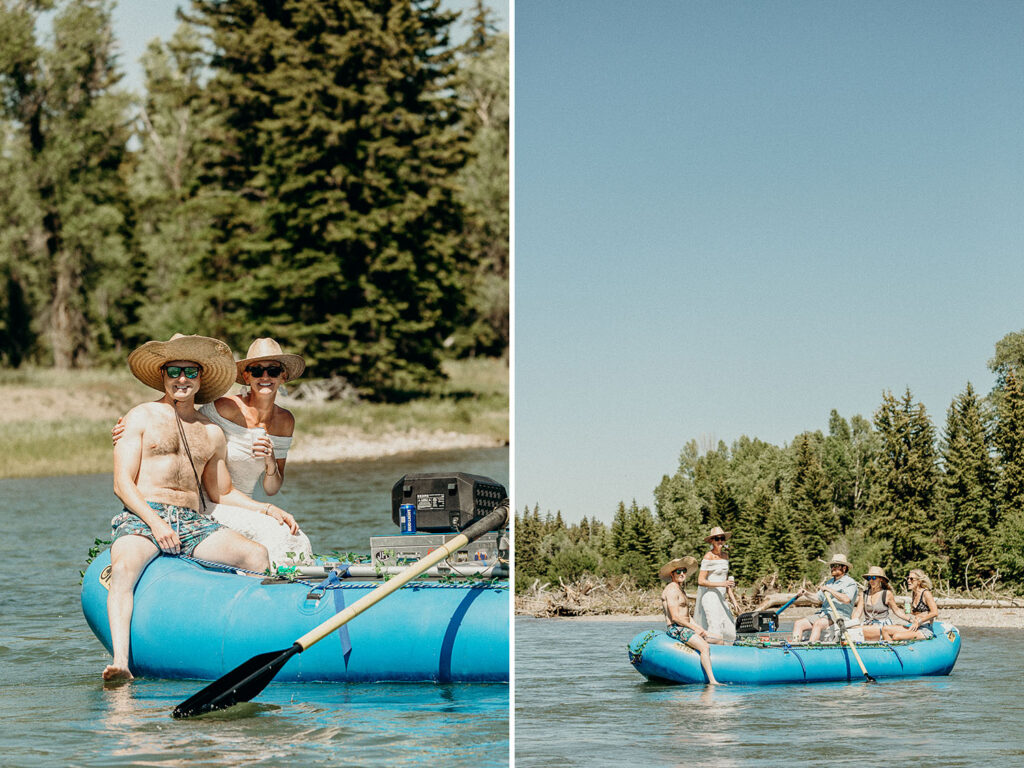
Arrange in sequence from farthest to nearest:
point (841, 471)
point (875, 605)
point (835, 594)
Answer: point (841, 471), point (875, 605), point (835, 594)

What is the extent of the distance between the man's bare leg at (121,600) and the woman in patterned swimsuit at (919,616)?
5.90 meters

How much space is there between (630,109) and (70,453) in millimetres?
39222

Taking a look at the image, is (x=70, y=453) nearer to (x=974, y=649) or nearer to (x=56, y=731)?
(x=974, y=649)

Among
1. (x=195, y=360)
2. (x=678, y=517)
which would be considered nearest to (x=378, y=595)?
(x=195, y=360)

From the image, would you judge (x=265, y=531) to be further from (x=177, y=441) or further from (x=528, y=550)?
(x=528, y=550)

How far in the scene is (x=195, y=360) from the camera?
6.50m

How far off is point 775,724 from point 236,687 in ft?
11.9

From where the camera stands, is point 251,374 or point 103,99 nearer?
point 251,374

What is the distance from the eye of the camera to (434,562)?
5.86 metres

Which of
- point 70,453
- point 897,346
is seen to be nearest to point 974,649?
point 70,453

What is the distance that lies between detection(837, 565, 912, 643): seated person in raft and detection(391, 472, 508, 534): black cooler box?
179 inches

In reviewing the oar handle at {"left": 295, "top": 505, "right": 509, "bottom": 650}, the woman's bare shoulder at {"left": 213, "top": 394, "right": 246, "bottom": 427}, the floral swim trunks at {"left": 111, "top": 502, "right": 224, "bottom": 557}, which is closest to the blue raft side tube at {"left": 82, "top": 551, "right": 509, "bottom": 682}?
the floral swim trunks at {"left": 111, "top": 502, "right": 224, "bottom": 557}

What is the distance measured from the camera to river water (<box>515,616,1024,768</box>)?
7496 mm

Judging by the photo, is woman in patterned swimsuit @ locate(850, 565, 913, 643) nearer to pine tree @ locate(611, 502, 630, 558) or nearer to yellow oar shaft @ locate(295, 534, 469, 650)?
yellow oar shaft @ locate(295, 534, 469, 650)
